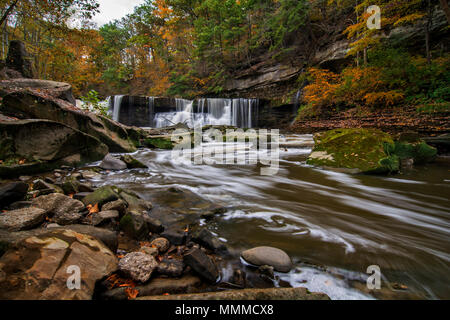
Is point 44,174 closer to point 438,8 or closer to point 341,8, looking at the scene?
point 438,8

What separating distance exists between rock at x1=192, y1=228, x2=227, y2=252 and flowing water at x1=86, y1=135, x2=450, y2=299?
0.16 m

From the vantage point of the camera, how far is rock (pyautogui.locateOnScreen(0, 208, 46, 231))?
1621 millimetres

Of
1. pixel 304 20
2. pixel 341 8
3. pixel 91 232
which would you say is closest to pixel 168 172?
pixel 91 232

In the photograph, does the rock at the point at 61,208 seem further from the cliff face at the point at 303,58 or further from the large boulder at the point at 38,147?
the cliff face at the point at 303,58

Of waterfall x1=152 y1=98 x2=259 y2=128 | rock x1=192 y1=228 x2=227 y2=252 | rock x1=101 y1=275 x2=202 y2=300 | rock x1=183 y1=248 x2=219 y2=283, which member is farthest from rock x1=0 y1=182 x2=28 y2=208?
waterfall x1=152 y1=98 x2=259 y2=128

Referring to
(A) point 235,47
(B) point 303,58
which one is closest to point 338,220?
(B) point 303,58

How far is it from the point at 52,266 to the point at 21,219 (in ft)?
3.39

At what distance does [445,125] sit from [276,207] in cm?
801

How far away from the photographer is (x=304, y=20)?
51.2 ft

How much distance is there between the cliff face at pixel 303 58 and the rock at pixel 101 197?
15.0 meters

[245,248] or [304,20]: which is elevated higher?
[304,20]

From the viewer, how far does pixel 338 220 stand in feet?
8.11

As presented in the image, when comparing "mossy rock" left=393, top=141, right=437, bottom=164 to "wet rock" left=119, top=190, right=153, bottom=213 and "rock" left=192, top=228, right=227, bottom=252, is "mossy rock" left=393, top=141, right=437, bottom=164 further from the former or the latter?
"wet rock" left=119, top=190, right=153, bottom=213

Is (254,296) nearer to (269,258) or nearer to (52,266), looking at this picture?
(269,258)
